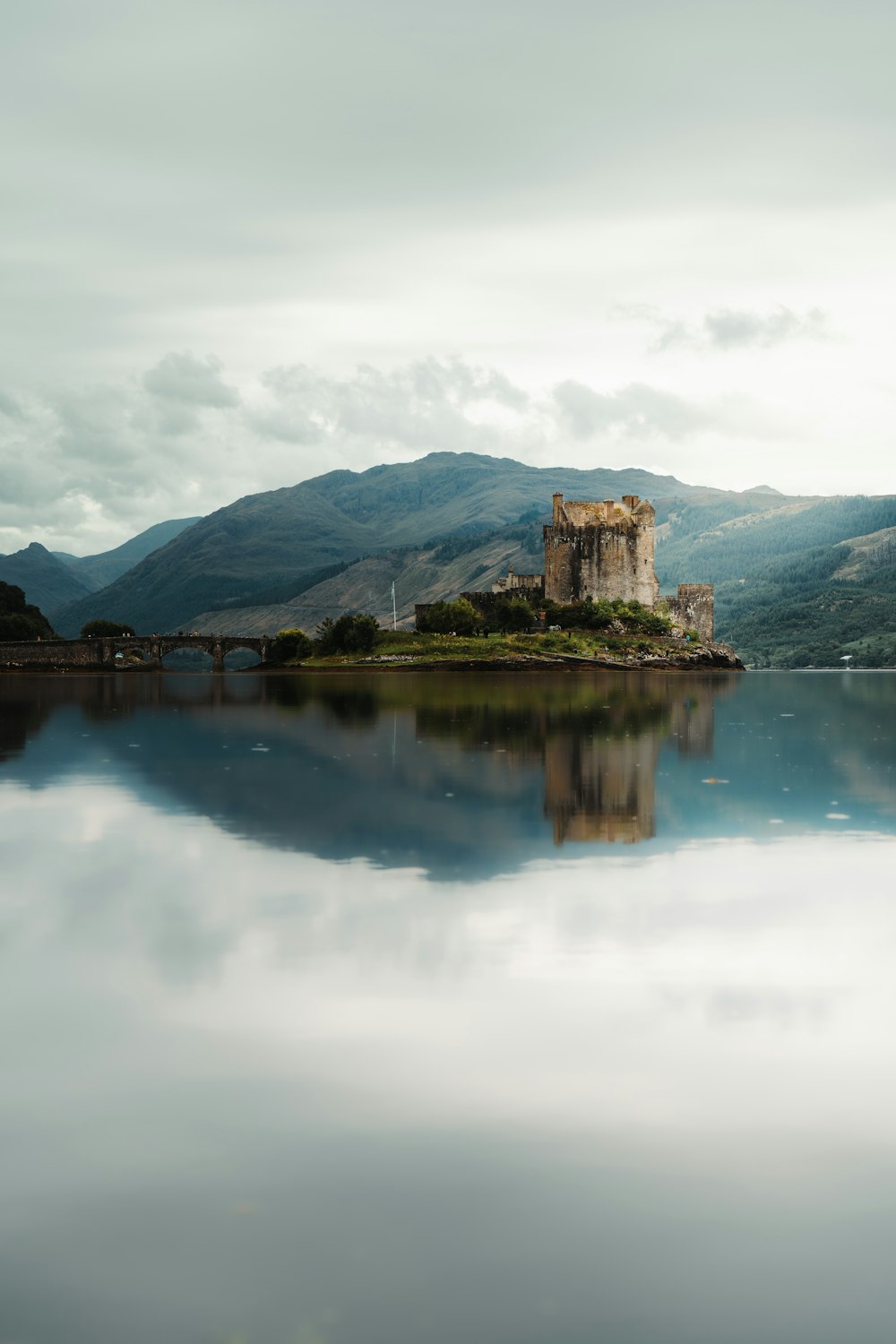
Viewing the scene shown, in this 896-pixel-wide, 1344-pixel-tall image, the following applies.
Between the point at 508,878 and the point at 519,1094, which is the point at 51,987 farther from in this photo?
the point at 508,878

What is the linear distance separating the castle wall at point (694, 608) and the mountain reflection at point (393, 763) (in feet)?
234

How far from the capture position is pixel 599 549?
126562 mm

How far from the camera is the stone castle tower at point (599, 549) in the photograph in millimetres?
126625

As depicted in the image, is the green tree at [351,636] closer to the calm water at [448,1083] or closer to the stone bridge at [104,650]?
the stone bridge at [104,650]

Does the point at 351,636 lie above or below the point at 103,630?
below

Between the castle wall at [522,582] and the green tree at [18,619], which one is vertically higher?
the castle wall at [522,582]

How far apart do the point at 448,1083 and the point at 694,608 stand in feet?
426

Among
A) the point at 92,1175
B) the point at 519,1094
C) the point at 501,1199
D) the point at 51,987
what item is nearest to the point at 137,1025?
the point at 51,987

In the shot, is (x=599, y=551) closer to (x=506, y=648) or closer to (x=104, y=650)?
(x=506, y=648)

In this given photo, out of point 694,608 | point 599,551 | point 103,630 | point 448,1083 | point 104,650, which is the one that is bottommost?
point 448,1083

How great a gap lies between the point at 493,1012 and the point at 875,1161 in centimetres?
323

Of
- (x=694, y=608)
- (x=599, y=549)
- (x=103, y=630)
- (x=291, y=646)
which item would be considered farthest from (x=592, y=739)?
(x=103, y=630)

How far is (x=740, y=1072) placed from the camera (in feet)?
26.4

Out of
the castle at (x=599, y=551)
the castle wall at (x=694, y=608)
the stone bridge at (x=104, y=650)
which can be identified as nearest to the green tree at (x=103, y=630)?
the stone bridge at (x=104, y=650)
